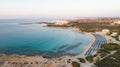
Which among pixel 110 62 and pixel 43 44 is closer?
pixel 110 62

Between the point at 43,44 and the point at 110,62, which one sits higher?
the point at 110,62

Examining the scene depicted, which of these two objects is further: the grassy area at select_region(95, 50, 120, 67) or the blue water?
the blue water

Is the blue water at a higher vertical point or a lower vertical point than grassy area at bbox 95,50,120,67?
lower

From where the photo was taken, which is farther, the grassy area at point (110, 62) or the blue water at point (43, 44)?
the blue water at point (43, 44)

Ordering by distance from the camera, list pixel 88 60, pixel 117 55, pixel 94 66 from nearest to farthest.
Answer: pixel 94 66
pixel 88 60
pixel 117 55

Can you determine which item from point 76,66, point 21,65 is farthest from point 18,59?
point 76,66

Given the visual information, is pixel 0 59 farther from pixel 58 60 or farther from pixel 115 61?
pixel 115 61

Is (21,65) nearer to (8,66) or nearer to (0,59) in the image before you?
(8,66)

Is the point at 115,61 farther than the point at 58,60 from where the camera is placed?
No

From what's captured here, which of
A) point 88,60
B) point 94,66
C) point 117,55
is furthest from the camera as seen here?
point 117,55

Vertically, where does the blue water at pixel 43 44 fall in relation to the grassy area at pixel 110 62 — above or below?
below
